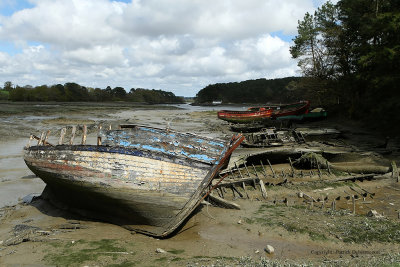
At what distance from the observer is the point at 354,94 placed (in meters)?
30.8

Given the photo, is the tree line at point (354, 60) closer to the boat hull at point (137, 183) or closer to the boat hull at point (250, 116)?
the boat hull at point (250, 116)

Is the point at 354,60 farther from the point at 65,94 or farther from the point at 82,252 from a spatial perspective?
the point at 65,94

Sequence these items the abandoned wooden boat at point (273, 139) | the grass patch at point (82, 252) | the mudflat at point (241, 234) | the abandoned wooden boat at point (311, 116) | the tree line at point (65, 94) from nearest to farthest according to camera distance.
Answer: the grass patch at point (82, 252)
the mudflat at point (241, 234)
the abandoned wooden boat at point (273, 139)
the abandoned wooden boat at point (311, 116)
the tree line at point (65, 94)

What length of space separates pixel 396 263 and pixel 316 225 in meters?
2.29

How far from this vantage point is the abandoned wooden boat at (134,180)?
670 cm

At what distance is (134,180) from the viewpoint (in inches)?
263

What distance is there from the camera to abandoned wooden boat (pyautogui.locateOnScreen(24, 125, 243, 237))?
22.0 feet

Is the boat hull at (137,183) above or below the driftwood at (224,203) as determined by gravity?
above

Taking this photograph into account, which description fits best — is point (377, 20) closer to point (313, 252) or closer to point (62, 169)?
point (313, 252)

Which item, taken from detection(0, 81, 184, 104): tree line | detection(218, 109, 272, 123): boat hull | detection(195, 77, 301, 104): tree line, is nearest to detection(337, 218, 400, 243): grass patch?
detection(218, 109, 272, 123): boat hull

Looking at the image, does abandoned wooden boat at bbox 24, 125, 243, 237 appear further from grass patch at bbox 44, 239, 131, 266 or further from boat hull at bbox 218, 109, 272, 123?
boat hull at bbox 218, 109, 272, 123

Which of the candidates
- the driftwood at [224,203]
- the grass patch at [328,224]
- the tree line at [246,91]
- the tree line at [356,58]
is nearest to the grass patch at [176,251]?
the grass patch at [328,224]

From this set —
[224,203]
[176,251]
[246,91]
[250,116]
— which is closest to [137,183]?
[176,251]

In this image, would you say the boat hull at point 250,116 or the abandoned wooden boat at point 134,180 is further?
the boat hull at point 250,116
